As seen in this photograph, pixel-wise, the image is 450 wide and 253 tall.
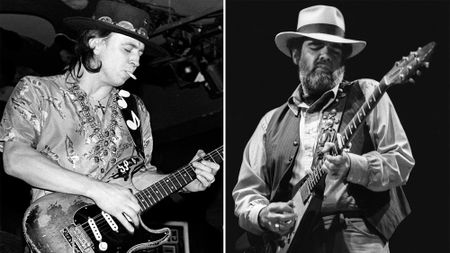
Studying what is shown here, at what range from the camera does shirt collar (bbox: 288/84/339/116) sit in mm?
3703

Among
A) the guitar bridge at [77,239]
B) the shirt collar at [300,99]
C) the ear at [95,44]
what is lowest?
the guitar bridge at [77,239]

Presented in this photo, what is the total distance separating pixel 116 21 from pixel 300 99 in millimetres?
1044

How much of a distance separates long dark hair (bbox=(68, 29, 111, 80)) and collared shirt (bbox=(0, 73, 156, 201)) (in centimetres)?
7

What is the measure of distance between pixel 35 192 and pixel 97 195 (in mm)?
320

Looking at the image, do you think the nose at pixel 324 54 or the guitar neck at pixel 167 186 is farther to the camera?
the nose at pixel 324 54

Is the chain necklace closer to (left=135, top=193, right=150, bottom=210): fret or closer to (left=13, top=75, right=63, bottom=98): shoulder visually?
(left=13, top=75, right=63, bottom=98): shoulder

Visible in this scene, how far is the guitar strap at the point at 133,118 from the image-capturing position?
3.73 m

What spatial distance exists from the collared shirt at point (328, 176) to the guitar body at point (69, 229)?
2.04 feet

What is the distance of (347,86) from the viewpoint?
12.1 ft

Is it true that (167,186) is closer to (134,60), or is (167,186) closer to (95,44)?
(134,60)

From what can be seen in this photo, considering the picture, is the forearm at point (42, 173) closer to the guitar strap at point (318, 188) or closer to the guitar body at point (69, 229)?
the guitar body at point (69, 229)

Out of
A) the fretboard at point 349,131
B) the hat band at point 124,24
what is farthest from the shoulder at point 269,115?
the hat band at point 124,24

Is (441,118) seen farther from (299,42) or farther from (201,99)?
(201,99)

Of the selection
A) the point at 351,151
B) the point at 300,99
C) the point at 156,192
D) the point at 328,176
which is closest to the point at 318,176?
the point at 328,176
